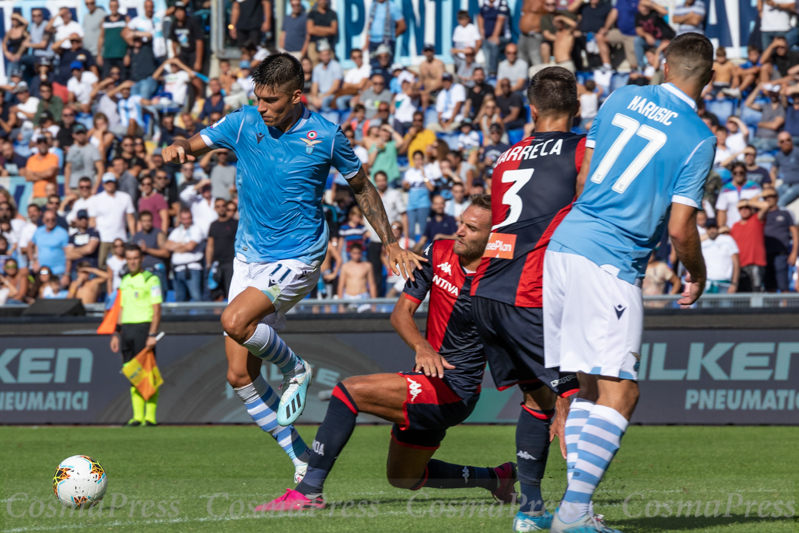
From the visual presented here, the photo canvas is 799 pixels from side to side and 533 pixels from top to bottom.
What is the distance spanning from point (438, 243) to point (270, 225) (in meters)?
1.32

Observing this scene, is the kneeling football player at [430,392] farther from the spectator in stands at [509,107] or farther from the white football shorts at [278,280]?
the spectator in stands at [509,107]

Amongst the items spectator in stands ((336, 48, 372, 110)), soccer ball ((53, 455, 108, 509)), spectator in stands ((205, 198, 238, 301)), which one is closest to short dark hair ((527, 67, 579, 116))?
soccer ball ((53, 455, 108, 509))

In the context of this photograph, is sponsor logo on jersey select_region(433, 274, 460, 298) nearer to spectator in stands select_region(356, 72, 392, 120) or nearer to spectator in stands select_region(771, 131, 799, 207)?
spectator in stands select_region(771, 131, 799, 207)

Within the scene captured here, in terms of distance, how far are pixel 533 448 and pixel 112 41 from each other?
20.1 metres

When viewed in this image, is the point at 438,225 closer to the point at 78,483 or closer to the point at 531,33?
the point at 531,33

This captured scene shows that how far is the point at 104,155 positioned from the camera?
67.9ft

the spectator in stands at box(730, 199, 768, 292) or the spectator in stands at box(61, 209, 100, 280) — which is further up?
the spectator in stands at box(730, 199, 768, 292)

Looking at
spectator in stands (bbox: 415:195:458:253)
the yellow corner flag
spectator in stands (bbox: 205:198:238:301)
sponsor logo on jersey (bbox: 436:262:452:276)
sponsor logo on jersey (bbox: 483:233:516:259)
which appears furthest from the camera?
spectator in stands (bbox: 205:198:238:301)

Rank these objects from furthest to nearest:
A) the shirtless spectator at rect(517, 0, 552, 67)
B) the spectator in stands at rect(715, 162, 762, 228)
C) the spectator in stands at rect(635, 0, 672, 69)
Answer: the shirtless spectator at rect(517, 0, 552, 67) < the spectator in stands at rect(635, 0, 672, 69) < the spectator in stands at rect(715, 162, 762, 228)

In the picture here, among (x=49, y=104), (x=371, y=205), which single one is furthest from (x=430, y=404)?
(x=49, y=104)

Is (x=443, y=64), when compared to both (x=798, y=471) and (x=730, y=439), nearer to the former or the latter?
(x=730, y=439)

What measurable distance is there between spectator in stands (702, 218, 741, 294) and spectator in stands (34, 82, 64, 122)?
14.9 metres

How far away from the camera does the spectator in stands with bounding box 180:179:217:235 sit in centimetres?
1789

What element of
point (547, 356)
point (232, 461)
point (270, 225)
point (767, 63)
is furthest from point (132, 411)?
point (767, 63)
